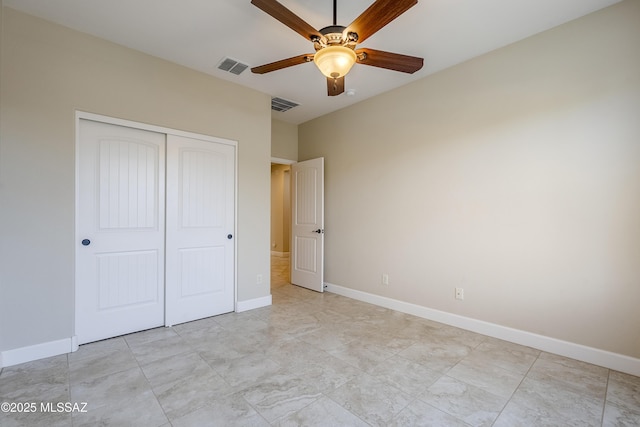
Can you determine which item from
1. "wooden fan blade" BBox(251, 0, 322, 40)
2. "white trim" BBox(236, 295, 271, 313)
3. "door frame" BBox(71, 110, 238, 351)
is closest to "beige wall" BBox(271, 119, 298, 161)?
"door frame" BBox(71, 110, 238, 351)

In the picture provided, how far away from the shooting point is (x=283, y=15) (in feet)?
5.57

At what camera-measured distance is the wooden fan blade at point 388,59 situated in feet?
6.71

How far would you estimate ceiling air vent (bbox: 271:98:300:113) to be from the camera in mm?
4105

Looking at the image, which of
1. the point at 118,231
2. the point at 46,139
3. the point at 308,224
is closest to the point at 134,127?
the point at 46,139

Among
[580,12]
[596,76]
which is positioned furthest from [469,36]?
[596,76]

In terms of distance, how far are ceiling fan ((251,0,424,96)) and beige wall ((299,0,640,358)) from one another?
1.33m

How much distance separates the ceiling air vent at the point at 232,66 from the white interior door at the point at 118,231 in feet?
3.35

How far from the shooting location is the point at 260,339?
2801mm

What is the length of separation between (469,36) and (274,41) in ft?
6.01

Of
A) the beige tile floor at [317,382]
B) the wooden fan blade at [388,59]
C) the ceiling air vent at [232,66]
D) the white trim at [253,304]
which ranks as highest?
the ceiling air vent at [232,66]

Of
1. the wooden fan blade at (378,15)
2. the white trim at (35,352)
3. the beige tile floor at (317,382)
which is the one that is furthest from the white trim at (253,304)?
the wooden fan blade at (378,15)

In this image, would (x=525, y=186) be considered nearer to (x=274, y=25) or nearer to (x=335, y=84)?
(x=335, y=84)

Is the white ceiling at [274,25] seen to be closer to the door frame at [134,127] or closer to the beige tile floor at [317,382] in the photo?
the door frame at [134,127]

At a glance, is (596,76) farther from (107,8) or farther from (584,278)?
(107,8)
